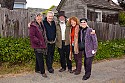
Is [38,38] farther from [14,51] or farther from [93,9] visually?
[93,9]

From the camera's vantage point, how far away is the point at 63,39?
744 centimetres

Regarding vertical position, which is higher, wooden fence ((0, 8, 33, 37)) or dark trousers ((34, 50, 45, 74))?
wooden fence ((0, 8, 33, 37))

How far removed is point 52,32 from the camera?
724 cm

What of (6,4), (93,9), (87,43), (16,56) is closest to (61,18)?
(87,43)

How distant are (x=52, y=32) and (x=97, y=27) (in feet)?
25.1

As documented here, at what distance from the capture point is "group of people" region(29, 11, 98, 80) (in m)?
6.88

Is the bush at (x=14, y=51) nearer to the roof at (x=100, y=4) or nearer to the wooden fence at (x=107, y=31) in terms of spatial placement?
the wooden fence at (x=107, y=31)

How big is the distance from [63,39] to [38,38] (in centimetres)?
90

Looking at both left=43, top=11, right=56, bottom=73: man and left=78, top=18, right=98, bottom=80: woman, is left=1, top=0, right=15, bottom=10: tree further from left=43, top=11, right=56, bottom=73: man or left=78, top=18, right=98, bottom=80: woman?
left=78, top=18, right=98, bottom=80: woman

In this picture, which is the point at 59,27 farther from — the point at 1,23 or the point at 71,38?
the point at 1,23

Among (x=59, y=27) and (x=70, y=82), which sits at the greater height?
Answer: (x=59, y=27)

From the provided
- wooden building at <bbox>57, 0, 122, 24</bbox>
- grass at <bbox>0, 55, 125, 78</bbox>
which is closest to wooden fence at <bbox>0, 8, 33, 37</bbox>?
grass at <bbox>0, 55, 125, 78</bbox>

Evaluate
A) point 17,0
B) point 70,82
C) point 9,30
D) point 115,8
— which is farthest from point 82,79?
point 17,0

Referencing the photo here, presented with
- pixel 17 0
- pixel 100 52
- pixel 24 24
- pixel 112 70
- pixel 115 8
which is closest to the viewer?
pixel 112 70
